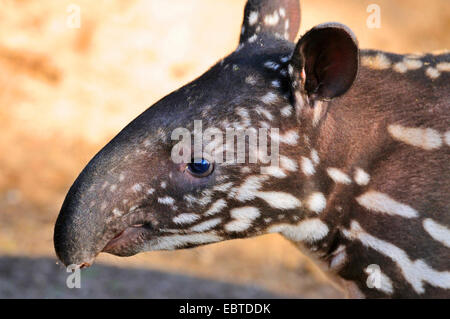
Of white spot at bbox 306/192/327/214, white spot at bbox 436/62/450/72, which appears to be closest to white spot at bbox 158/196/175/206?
white spot at bbox 306/192/327/214

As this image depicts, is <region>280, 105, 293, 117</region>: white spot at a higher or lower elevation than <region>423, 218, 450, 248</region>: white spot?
higher

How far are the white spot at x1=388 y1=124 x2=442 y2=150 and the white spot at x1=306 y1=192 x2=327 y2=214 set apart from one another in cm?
48

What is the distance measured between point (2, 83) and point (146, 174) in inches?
249

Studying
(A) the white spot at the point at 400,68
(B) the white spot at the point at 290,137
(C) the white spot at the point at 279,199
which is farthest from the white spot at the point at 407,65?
(C) the white spot at the point at 279,199

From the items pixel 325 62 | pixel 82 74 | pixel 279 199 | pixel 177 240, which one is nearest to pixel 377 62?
pixel 325 62

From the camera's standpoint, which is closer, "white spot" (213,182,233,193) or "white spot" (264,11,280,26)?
"white spot" (213,182,233,193)

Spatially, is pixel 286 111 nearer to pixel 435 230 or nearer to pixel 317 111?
pixel 317 111

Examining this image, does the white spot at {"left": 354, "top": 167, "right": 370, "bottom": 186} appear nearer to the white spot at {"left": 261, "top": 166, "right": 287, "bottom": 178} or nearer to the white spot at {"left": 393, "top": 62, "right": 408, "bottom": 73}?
the white spot at {"left": 261, "top": 166, "right": 287, "bottom": 178}

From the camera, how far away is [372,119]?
3.46 meters

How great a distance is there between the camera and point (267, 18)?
3.86 metres

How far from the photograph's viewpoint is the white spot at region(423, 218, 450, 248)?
11.0ft

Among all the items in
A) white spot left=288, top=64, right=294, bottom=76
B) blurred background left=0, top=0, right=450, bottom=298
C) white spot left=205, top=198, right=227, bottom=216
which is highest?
blurred background left=0, top=0, right=450, bottom=298
